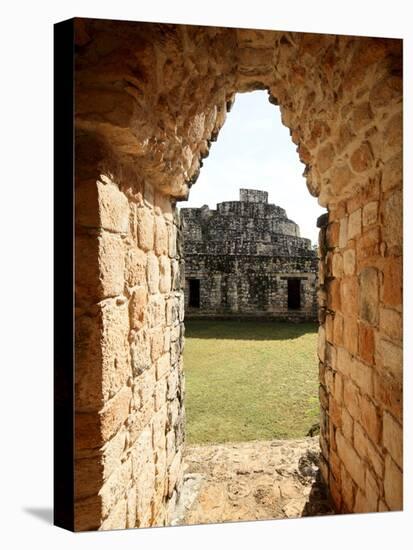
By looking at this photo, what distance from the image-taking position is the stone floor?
2615 mm

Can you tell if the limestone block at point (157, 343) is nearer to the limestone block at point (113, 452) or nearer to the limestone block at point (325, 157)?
the limestone block at point (113, 452)

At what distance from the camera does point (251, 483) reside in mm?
2920

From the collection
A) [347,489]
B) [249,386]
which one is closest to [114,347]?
[347,489]

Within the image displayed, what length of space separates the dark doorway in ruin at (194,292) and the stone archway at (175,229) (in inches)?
450

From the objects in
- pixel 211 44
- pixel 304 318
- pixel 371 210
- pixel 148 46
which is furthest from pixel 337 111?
pixel 304 318

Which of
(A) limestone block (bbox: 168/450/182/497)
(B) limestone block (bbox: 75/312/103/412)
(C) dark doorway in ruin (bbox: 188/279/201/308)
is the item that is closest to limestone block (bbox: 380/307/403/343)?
(B) limestone block (bbox: 75/312/103/412)

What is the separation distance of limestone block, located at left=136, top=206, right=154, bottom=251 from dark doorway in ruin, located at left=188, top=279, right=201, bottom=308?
477 inches

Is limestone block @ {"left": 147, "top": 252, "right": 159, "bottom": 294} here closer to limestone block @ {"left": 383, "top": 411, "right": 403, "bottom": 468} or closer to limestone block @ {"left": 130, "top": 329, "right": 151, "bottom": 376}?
limestone block @ {"left": 130, "top": 329, "right": 151, "bottom": 376}

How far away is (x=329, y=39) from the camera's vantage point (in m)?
1.79

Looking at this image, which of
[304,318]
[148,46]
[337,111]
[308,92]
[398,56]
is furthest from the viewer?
[304,318]

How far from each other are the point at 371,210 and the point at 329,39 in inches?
36.8

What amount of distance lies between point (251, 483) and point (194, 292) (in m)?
11.6

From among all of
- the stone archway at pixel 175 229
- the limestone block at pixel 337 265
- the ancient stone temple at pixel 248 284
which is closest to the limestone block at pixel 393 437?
the stone archway at pixel 175 229

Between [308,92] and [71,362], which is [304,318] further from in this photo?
[71,362]
